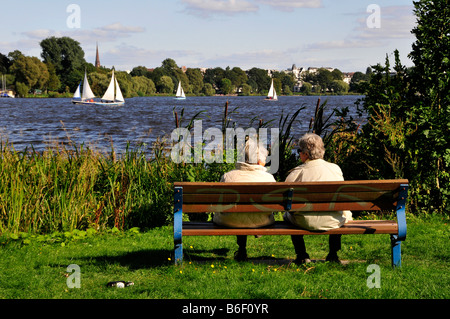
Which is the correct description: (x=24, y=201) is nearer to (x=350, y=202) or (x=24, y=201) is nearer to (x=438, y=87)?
(x=350, y=202)

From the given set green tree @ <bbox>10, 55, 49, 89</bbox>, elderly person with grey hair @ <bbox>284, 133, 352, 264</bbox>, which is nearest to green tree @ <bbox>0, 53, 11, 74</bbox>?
green tree @ <bbox>10, 55, 49, 89</bbox>

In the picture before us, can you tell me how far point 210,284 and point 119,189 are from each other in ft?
10.9

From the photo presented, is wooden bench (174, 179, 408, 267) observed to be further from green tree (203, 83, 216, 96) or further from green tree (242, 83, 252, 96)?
green tree (242, 83, 252, 96)

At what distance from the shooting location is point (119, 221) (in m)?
7.12

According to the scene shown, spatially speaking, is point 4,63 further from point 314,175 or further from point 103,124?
point 314,175

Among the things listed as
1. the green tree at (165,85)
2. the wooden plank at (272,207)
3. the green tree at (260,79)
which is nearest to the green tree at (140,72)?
the green tree at (165,85)

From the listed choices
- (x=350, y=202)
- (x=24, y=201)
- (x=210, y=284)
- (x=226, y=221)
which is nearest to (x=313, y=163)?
(x=350, y=202)

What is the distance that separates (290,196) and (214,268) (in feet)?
3.24

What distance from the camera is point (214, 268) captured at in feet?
15.7

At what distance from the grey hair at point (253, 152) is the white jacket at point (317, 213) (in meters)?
0.32

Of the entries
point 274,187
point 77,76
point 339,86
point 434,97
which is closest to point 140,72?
point 77,76

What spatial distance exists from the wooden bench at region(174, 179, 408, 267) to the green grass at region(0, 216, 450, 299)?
0.36m

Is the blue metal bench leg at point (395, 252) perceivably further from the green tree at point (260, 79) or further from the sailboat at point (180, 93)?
the green tree at point (260, 79)
